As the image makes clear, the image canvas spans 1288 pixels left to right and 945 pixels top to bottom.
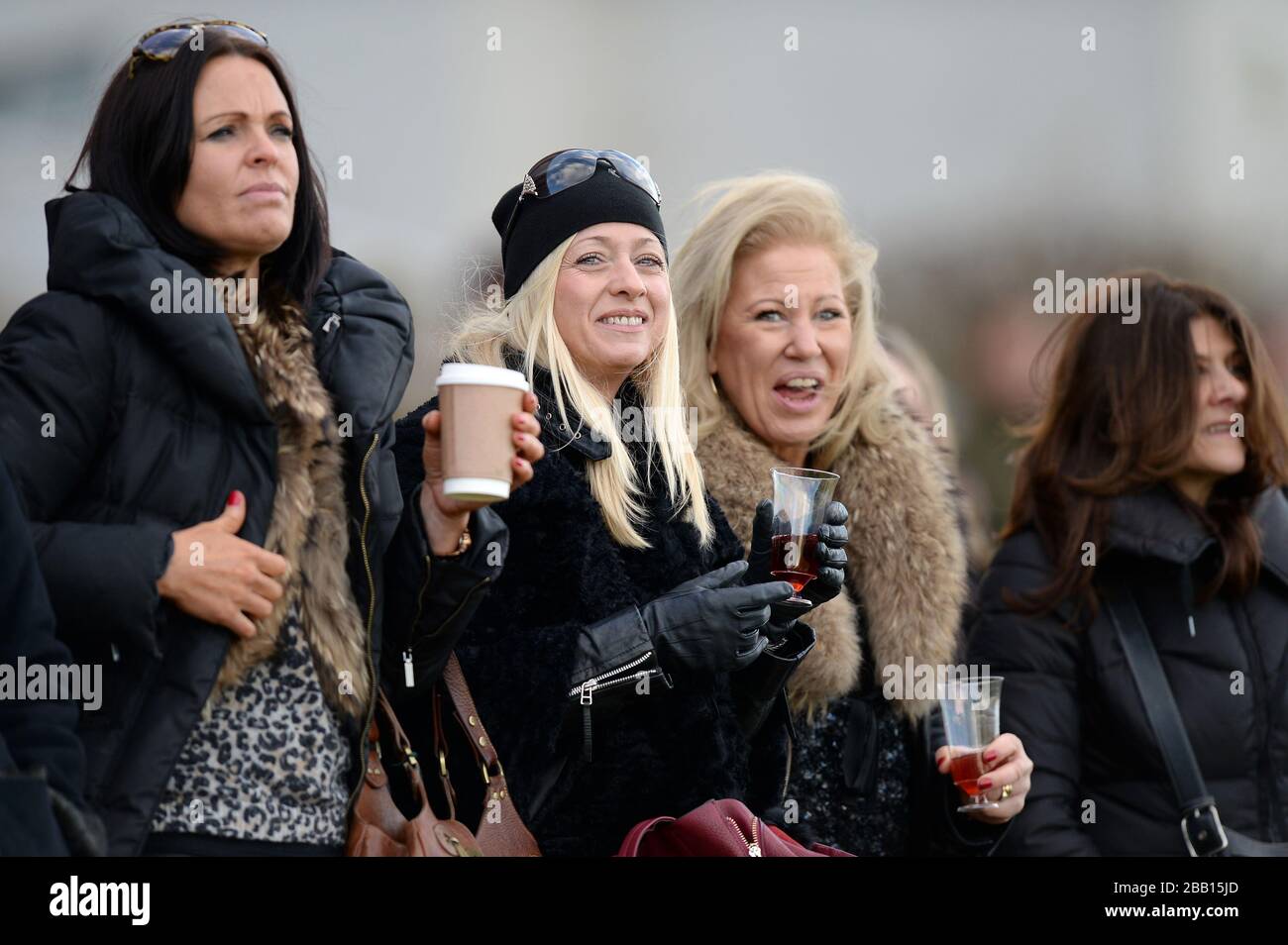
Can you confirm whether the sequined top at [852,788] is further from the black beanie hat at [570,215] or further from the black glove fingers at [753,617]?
the black beanie hat at [570,215]

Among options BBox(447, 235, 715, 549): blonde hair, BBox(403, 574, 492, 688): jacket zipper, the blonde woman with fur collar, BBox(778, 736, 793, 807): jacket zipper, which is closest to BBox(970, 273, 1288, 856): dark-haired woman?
the blonde woman with fur collar

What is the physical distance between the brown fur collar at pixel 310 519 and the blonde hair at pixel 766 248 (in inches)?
54.1

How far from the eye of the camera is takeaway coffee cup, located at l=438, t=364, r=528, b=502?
3.33 m

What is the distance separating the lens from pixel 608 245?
13.8 ft

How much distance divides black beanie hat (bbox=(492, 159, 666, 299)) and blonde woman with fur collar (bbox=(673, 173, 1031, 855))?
548 millimetres

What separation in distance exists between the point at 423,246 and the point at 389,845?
287 cm

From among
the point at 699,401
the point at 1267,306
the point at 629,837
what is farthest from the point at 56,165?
the point at 1267,306

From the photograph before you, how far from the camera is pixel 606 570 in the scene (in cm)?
393

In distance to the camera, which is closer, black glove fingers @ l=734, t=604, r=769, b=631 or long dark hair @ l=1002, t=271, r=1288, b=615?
black glove fingers @ l=734, t=604, r=769, b=631

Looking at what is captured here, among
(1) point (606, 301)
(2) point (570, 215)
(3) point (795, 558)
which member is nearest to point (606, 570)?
(3) point (795, 558)

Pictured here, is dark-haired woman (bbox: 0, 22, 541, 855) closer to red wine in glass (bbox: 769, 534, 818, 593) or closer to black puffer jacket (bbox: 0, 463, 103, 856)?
black puffer jacket (bbox: 0, 463, 103, 856)

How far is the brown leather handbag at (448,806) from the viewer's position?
347cm

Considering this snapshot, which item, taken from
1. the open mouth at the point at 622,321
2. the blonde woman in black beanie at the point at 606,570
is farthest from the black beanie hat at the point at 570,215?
the open mouth at the point at 622,321

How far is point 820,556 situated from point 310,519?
1149mm
